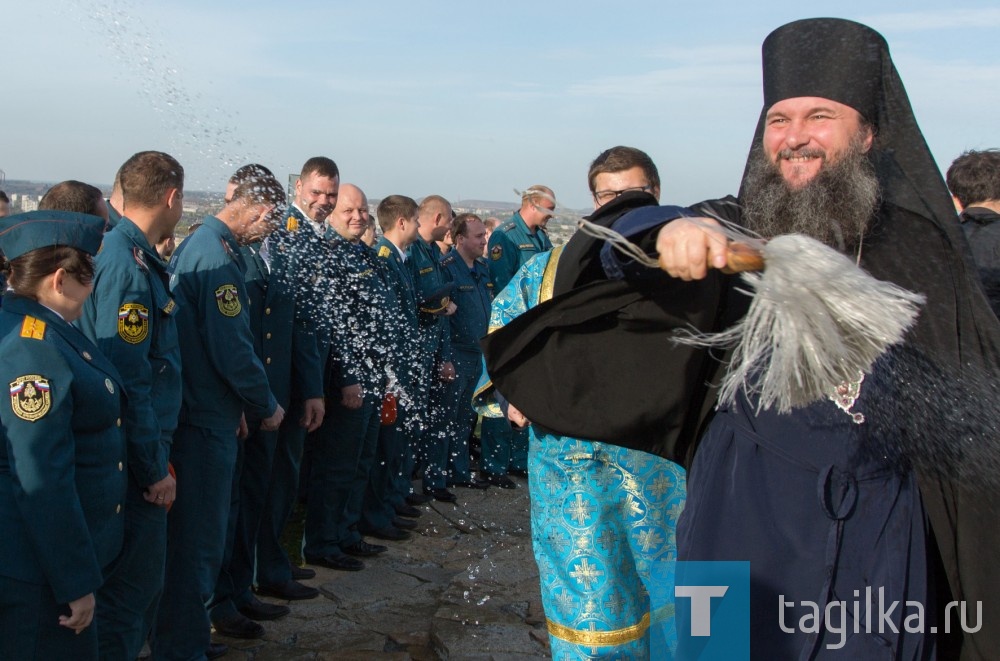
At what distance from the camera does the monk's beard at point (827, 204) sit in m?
2.49

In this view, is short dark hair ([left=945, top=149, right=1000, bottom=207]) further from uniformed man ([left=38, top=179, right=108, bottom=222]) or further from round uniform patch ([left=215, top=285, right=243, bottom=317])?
uniformed man ([left=38, top=179, right=108, bottom=222])

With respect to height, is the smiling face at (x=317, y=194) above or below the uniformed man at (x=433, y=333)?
above

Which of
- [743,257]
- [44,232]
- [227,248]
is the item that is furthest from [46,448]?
[743,257]

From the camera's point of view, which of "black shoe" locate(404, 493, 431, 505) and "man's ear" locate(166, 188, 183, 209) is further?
"black shoe" locate(404, 493, 431, 505)

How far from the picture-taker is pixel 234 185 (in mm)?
5238

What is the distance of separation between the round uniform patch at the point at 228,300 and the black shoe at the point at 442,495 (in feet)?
13.2

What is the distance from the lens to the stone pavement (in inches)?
198

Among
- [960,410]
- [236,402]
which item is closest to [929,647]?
[960,410]

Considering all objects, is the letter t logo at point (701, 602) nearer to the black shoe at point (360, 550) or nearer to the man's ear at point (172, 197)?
the man's ear at point (172, 197)

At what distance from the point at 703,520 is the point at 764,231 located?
2.44 feet

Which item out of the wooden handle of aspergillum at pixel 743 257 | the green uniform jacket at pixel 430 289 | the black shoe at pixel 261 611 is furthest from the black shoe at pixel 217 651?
the wooden handle of aspergillum at pixel 743 257

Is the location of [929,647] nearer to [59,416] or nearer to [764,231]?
[764,231]

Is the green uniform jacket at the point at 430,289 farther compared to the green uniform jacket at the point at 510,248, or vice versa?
the green uniform jacket at the point at 510,248

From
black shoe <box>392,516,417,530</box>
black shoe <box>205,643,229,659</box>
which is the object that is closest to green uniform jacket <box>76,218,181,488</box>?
black shoe <box>205,643,229,659</box>
